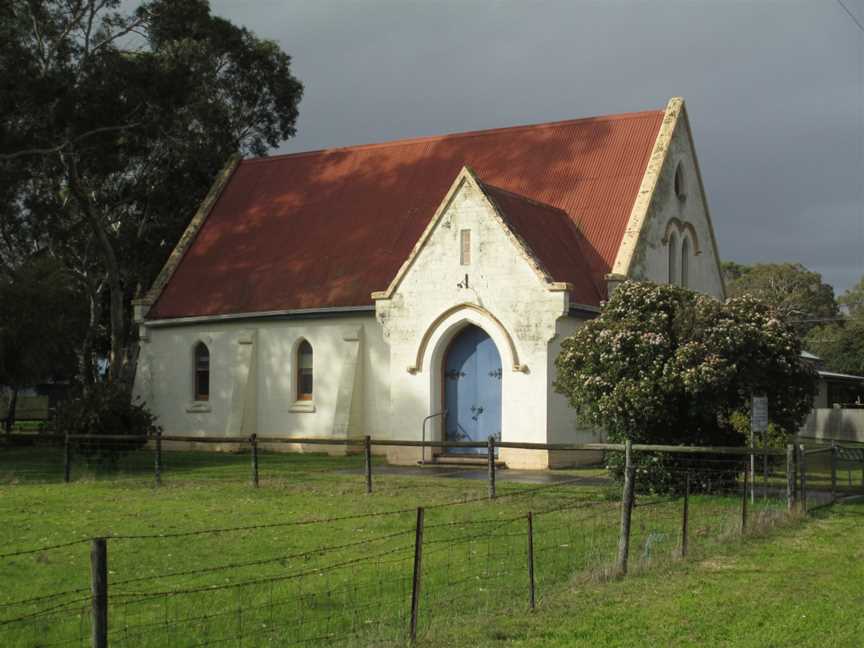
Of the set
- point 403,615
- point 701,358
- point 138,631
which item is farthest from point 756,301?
point 138,631

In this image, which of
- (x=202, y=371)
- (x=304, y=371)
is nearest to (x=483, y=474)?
(x=304, y=371)

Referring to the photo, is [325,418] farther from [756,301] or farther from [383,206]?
[756,301]

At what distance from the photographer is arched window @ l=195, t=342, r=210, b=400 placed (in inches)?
1391

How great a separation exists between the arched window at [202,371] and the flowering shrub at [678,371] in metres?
17.2

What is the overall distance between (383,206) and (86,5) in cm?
1229

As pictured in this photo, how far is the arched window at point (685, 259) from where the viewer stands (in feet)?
108

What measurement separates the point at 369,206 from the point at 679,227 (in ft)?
31.1

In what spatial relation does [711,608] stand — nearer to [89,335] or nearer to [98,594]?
[98,594]

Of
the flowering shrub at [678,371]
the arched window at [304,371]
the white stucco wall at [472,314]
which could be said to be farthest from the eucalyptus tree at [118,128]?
the flowering shrub at [678,371]

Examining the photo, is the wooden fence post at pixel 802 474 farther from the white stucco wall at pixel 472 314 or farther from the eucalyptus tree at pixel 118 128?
the eucalyptus tree at pixel 118 128

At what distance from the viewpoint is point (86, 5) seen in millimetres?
36781

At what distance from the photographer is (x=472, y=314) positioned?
2719 centimetres

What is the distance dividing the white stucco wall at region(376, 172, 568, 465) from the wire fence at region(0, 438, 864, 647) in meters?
3.17

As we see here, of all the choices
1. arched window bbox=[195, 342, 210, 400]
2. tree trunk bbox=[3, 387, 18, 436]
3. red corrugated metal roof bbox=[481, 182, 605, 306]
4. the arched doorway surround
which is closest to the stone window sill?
arched window bbox=[195, 342, 210, 400]
